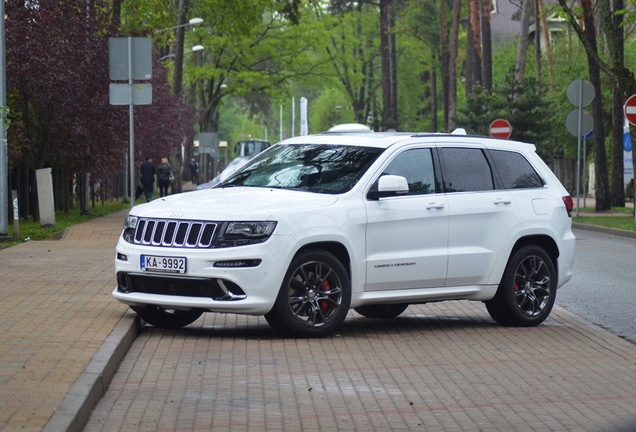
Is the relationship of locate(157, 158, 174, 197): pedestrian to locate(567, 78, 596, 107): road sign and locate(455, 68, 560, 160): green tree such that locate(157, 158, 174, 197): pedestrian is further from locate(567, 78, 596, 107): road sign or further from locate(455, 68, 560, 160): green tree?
locate(567, 78, 596, 107): road sign

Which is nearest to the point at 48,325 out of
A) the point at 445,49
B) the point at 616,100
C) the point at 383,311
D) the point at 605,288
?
the point at 383,311

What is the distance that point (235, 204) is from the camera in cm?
1116

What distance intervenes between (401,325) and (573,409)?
15.3 ft

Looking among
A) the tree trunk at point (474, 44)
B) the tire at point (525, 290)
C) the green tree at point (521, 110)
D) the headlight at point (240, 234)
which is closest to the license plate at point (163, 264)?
the headlight at point (240, 234)

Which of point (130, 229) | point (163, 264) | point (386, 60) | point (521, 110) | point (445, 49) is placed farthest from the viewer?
point (386, 60)

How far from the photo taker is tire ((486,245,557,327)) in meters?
12.6

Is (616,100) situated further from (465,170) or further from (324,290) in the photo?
(324,290)

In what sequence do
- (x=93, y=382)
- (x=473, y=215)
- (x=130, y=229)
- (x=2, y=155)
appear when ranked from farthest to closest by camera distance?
(x=2, y=155)
(x=473, y=215)
(x=130, y=229)
(x=93, y=382)

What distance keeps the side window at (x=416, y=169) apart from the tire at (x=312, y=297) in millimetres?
1248

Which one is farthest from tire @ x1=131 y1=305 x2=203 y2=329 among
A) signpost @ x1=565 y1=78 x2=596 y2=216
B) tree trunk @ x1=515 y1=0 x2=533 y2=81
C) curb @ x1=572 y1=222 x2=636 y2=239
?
tree trunk @ x1=515 y1=0 x2=533 y2=81

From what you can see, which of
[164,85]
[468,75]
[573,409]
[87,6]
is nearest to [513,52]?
[468,75]

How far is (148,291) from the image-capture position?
37.1 ft

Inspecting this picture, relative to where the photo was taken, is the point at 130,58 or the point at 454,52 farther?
the point at 454,52

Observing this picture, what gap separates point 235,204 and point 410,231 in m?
1.63
